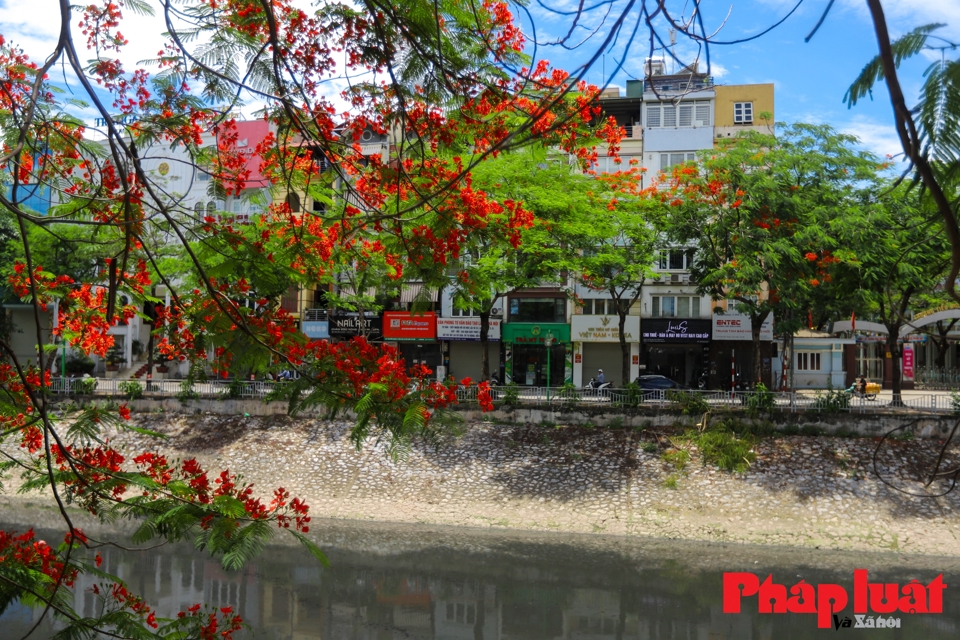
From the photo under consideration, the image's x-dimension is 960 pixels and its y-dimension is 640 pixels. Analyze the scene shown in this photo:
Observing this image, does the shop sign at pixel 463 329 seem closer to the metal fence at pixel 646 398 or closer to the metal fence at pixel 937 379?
the metal fence at pixel 646 398

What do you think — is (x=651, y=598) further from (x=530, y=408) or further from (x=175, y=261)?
(x=175, y=261)

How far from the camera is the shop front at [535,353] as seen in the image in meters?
26.9

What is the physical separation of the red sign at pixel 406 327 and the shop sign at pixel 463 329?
28 centimetres

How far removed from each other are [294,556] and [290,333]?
8777 millimetres

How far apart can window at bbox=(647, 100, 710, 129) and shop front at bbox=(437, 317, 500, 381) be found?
28.1 ft

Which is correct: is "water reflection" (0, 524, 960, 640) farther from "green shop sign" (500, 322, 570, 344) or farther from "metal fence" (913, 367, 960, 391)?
"metal fence" (913, 367, 960, 391)

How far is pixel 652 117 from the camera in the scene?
2653 cm

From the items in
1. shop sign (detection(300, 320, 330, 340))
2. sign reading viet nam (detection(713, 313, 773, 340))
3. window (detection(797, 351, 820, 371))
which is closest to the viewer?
sign reading viet nam (detection(713, 313, 773, 340))

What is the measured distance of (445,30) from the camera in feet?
16.2

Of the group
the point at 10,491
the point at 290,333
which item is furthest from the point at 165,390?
the point at 290,333

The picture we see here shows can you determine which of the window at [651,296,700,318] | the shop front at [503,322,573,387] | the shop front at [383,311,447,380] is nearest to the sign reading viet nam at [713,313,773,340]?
the window at [651,296,700,318]

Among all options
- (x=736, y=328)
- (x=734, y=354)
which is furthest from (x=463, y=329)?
(x=734, y=354)

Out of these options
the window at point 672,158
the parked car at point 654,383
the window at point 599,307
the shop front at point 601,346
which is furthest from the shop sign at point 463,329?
the window at point 672,158

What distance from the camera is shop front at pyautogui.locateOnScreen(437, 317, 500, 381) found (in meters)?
27.2
